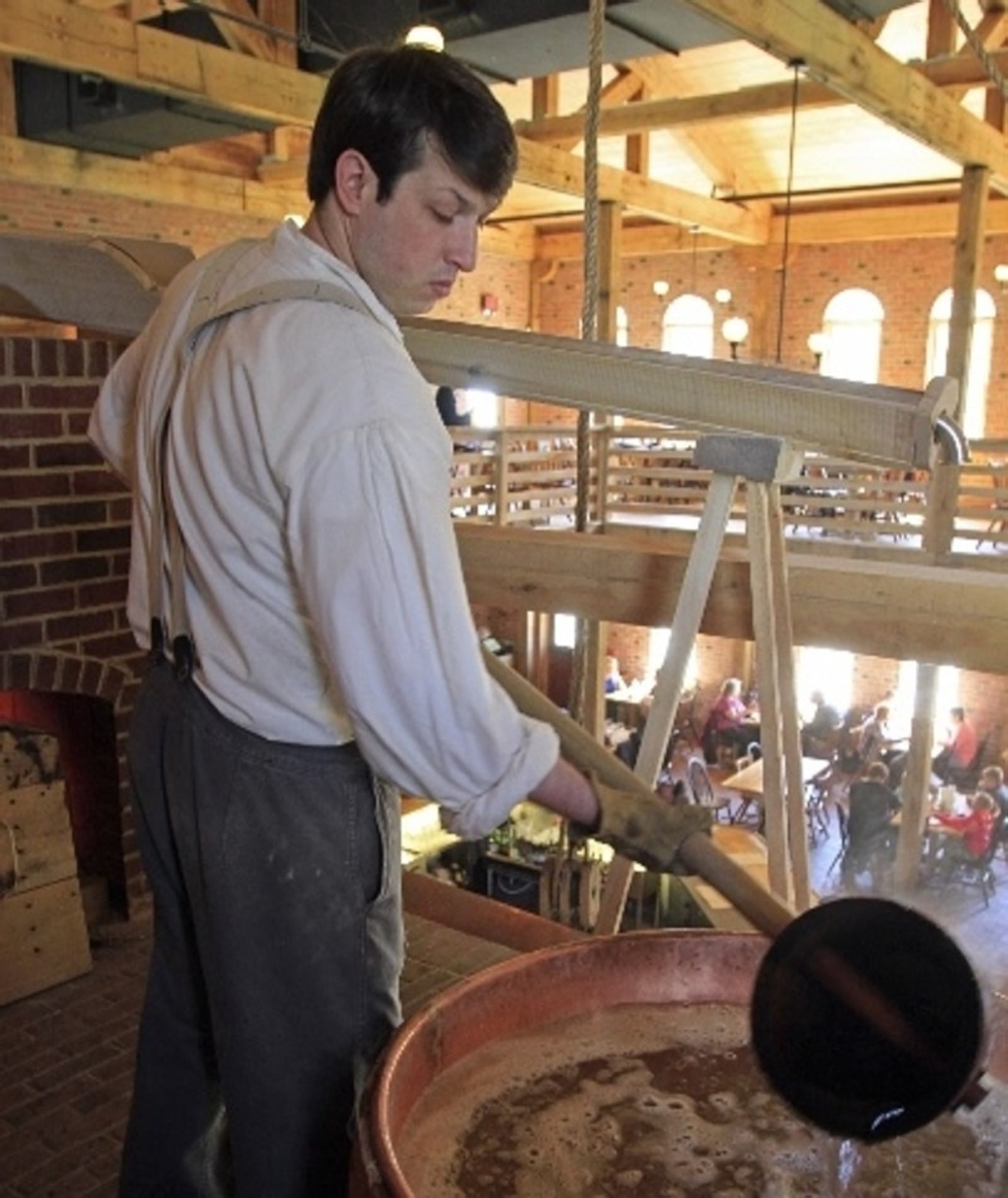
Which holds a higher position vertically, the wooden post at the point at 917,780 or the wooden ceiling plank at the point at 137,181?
Answer: the wooden ceiling plank at the point at 137,181

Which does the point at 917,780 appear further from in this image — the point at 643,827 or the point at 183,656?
the point at 183,656

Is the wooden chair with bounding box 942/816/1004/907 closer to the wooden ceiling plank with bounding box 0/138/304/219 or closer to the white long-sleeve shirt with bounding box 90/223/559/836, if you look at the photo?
the wooden ceiling plank with bounding box 0/138/304/219

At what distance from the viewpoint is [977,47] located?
10.0 feet

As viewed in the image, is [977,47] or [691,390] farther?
[977,47]

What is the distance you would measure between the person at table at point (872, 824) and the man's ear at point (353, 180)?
9782mm

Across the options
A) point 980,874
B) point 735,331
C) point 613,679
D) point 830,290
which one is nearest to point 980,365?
point 830,290

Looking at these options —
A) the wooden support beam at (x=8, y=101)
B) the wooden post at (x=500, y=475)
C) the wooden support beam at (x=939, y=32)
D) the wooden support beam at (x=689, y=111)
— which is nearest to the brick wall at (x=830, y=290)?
the wooden post at (x=500, y=475)

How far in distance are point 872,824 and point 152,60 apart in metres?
8.18

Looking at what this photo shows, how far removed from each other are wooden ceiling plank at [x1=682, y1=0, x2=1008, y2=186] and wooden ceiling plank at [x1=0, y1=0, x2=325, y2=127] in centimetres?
227

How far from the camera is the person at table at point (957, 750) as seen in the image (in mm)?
12461

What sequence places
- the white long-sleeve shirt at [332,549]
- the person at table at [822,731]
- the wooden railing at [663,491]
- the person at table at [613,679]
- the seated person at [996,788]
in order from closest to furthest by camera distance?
the white long-sleeve shirt at [332,549] < the wooden railing at [663,491] < the seated person at [996,788] < the person at table at [822,731] < the person at table at [613,679]

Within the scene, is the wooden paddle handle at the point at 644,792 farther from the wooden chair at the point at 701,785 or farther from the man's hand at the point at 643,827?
the wooden chair at the point at 701,785

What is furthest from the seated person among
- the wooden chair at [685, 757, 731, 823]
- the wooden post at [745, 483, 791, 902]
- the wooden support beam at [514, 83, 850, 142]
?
the wooden post at [745, 483, 791, 902]

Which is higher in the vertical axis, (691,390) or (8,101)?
(8,101)
